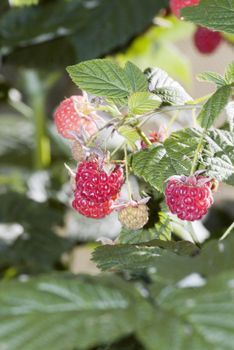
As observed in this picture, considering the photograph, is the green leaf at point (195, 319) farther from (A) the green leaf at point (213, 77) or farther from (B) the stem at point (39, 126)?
(B) the stem at point (39, 126)

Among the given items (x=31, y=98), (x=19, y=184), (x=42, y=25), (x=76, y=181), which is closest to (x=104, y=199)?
(x=76, y=181)

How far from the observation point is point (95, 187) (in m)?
0.57

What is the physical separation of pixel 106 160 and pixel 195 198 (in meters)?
0.07

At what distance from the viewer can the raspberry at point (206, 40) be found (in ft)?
3.41

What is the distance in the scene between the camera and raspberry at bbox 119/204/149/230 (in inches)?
22.2

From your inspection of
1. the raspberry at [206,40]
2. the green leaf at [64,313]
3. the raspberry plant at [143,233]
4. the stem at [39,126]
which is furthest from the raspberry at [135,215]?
the stem at [39,126]

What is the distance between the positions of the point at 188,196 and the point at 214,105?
78 mm

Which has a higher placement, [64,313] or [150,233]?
[64,313]

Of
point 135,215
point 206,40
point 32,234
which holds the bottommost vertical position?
point 32,234

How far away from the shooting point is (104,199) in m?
0.59

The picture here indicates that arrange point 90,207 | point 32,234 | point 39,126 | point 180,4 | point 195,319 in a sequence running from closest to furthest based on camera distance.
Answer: point 195,319 < point 90,207 < point 180,4 < point 32,234 < point 39,126

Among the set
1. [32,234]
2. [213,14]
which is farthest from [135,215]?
[32,234]

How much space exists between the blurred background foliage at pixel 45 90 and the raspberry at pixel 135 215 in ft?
1.80

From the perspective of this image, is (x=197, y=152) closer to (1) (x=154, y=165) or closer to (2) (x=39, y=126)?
(1) (x=154, y=165)
